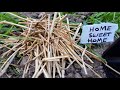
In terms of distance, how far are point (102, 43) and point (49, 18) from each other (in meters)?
0.20

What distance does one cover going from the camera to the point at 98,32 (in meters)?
1.38

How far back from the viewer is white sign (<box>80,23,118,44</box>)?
137cm

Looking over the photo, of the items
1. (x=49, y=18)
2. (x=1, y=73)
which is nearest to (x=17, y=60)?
Answer: (x=1, y=73)

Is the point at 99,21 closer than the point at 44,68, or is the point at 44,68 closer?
the point at 44,68

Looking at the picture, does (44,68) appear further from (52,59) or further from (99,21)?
(99,21)

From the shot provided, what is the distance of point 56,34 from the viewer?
1.43 metres

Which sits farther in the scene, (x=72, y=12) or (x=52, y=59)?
(x=72, y=12)

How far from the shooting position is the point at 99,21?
1.48 metres

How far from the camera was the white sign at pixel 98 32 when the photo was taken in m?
1.37
